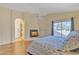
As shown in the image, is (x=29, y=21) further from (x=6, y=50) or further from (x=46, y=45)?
(x=6, y=50)

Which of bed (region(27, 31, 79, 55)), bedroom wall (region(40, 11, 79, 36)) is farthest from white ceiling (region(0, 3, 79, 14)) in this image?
bed (region(27, 31, 79, 55))

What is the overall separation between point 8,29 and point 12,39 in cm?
18

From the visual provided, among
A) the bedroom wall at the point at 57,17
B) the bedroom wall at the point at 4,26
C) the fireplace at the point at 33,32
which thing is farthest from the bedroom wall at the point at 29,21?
Result: the bedroom wall at the point at 4,26

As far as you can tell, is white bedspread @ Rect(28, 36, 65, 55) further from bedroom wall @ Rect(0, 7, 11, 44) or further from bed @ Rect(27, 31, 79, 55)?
bedroom wall @ Rect(0, 7, 11, 44)

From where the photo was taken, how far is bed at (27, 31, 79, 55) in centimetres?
299

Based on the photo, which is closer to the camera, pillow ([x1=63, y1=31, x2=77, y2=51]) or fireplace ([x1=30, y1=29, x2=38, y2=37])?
pillow ([x1=63, y1=31, x2=77, y2=51])

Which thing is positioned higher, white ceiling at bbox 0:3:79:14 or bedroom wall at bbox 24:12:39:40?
white ceiling at bbox 0:3:79:14

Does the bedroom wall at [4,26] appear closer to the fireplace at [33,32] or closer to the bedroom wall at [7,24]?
the bedroom wall at [7,24]

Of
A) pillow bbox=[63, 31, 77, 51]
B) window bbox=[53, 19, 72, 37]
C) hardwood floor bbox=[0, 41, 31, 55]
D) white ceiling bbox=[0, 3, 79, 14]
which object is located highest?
white ceiling bbox=[0, 3, 79, 14]

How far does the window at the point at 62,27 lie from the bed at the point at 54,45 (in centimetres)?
7

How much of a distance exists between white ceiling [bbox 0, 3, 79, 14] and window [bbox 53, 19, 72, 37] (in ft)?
0.63

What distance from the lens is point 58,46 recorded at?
301cm
